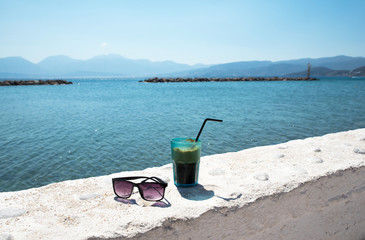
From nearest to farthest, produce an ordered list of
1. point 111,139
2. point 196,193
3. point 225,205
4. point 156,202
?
point 225,205 → point 156,202 → point 196,193 → point 111,139

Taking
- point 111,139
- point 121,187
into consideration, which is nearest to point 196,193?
point 121,187

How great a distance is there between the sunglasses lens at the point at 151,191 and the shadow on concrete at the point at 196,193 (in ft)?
0.69

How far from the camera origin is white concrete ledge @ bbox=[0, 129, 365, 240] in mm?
1696

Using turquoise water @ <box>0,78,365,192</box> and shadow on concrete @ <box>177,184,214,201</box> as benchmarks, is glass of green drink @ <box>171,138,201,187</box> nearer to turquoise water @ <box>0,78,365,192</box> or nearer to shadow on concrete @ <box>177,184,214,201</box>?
shadow on concrete @ <box>177,184,214,201</box>

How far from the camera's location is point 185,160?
6.89ft

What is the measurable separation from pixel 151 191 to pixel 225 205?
57 cm

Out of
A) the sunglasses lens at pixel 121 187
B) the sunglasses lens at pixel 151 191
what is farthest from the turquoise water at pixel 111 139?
the sunglasses lens at pixel 151 191

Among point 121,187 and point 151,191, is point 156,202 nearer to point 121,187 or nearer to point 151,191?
point 151,191

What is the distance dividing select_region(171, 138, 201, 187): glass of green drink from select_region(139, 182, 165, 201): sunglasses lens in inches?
10.4

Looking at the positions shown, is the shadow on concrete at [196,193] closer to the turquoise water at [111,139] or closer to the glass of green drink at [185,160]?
the glass of green drink at [185,160]

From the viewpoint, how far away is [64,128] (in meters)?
12.4

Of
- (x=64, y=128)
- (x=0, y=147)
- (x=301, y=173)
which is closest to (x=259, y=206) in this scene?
(x=301, y=173)

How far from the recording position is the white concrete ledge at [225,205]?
170 cm

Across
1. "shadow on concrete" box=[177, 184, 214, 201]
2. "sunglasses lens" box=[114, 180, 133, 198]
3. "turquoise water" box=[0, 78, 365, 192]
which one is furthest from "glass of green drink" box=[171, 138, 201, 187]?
"turquoise water" box=[0, 78, 365, 192]
